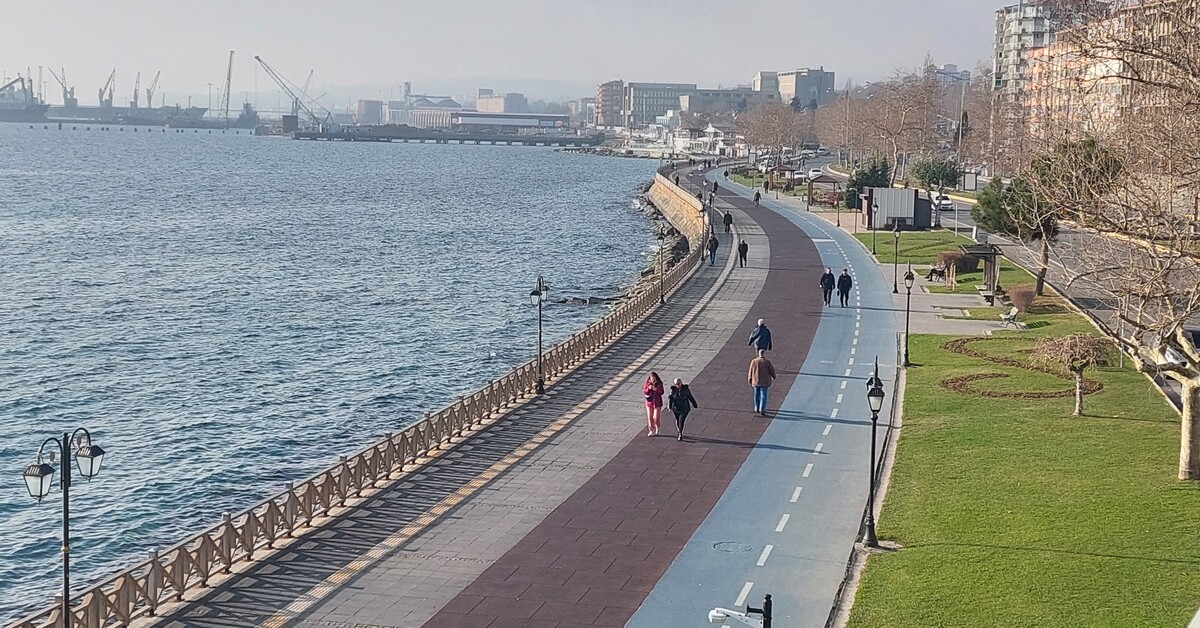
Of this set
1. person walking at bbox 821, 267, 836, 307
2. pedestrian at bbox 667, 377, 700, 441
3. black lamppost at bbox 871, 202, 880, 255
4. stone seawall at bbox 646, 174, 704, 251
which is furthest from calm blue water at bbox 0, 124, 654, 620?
black lamppost at bbox 871, 202, 880, 255

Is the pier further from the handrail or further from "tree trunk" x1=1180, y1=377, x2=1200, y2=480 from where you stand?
"tree trunk" x1=1180, y1=377, x2=1200, y2=480

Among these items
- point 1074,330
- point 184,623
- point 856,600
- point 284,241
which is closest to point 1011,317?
point 1074,330

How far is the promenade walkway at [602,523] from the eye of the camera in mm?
20062

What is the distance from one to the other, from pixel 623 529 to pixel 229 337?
3802 centimetres

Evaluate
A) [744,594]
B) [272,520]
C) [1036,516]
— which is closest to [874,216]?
[1036,516]

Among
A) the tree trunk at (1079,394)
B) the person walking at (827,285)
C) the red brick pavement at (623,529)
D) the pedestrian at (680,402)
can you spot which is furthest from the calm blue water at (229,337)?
the tree trunk at (1079,394)

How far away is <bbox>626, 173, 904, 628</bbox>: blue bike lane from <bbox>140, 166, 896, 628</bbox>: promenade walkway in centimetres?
5

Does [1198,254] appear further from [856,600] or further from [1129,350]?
[856,600]

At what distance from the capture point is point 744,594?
20.6 m

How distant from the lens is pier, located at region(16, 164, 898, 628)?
65.5ft

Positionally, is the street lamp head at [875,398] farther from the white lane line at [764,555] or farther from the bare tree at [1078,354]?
the bare tree at [1078,354]

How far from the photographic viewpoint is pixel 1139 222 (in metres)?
24.6

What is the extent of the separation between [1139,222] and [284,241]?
278ft

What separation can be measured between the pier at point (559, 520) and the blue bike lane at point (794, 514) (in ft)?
0.16
